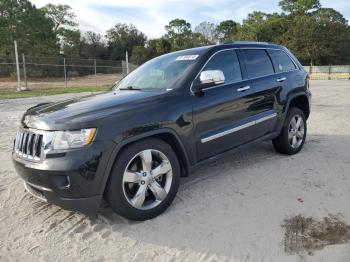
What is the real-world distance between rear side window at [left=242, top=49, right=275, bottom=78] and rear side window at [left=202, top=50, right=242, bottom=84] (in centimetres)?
23

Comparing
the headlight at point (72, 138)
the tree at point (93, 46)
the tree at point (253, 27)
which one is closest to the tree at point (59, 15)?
the tree at point (93, 46)

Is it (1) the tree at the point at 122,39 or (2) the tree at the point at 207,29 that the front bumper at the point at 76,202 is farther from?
(2) the tree at the point at 207,29

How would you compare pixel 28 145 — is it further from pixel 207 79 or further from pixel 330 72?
pixel 330 72

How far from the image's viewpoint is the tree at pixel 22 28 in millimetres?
42156

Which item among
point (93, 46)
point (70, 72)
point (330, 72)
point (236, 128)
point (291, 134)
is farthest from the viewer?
point (93, 46)

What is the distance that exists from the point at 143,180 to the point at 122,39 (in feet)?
232

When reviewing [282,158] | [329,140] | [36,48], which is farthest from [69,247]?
[36,48]

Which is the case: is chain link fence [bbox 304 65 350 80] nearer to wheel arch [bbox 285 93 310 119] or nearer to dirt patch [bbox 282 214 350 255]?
wheel arch [bbox 285 93 310 119]

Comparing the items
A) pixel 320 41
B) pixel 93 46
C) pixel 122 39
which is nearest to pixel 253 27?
pixel 320 41

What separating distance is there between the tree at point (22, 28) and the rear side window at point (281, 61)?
41.5 meters

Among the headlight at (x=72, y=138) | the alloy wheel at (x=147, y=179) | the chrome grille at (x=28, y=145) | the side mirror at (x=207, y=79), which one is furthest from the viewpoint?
the side mirror at (x=207, y=79)

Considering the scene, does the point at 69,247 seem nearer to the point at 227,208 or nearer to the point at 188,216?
the point at 188,216

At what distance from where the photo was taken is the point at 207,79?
390 centimetres

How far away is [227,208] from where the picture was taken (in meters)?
3.70
